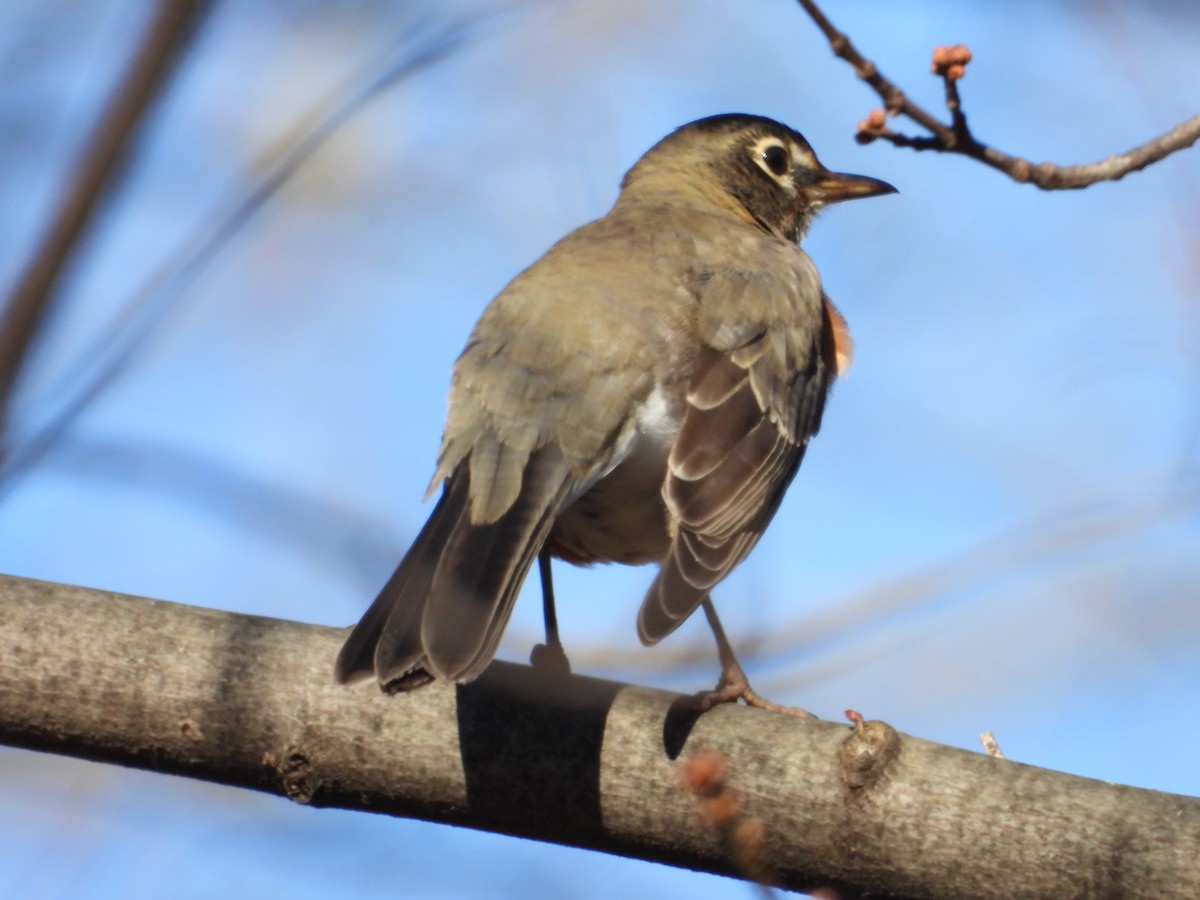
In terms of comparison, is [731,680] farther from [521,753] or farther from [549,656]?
[521,753]

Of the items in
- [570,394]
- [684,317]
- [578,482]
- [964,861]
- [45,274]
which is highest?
[684,317]

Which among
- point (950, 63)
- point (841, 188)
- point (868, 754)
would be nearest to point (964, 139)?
point (950, 63)

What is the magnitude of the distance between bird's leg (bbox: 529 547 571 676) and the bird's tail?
312mm

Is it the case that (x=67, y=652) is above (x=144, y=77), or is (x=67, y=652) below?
below

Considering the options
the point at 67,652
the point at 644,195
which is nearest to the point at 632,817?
the point at 67,652

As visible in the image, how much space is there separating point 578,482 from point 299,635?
36.7 inches

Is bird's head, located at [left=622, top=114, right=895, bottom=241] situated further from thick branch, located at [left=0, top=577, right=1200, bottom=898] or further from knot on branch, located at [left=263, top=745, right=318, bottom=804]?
knot on branch, located at [left=263, top=745, right=318, bottom=804]

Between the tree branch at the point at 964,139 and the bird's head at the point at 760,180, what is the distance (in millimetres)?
2668

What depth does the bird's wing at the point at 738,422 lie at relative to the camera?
3689 mm

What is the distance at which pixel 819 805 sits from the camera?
2945 millimetres

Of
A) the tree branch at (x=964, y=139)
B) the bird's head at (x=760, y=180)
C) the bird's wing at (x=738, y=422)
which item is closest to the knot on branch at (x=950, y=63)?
the tree branch at (x=964, y=139)

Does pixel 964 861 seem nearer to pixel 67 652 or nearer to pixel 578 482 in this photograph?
pixel 578 482

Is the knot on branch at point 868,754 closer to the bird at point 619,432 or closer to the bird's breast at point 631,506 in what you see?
the bird at point 619,432

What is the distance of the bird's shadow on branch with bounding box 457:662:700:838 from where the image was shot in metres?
3.03
